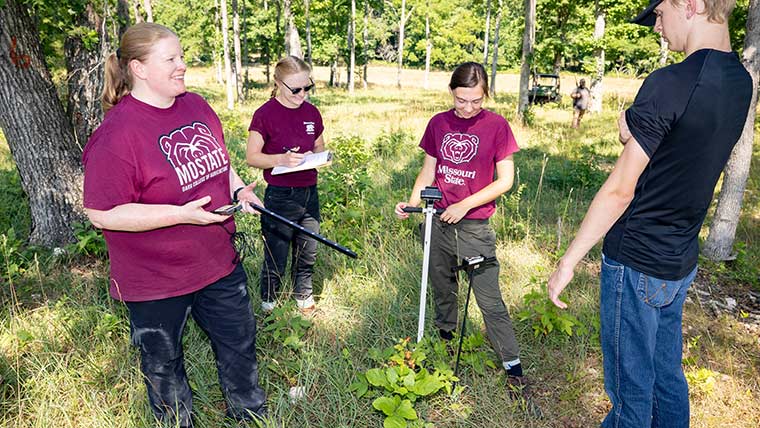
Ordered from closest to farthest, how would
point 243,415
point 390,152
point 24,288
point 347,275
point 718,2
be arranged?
point 718,2, point 243,415, point 24,288, point 347,275, point 390,152

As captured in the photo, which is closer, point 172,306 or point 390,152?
point 172,306

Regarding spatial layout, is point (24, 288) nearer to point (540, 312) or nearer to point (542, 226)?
point (540, 312)

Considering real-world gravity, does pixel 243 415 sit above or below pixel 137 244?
below

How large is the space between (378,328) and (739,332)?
2.88m

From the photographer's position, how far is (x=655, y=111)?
1729mm

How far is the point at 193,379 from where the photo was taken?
319 cm

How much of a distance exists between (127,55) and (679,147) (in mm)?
2321

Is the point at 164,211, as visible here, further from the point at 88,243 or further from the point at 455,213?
the point at 88,243

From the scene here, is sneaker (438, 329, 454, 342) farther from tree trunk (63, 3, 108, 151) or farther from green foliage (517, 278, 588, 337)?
tree trunk (63, 3, 108, 151)

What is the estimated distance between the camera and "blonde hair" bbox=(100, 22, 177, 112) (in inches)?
85.3

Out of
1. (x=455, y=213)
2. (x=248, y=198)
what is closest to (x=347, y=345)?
(x=455, y=213)

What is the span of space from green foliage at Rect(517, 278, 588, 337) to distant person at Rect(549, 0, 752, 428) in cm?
121

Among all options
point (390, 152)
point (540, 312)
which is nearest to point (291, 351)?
point (540, 312)

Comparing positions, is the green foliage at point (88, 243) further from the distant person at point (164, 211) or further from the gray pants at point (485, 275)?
the gray pants at point (485, 275)
